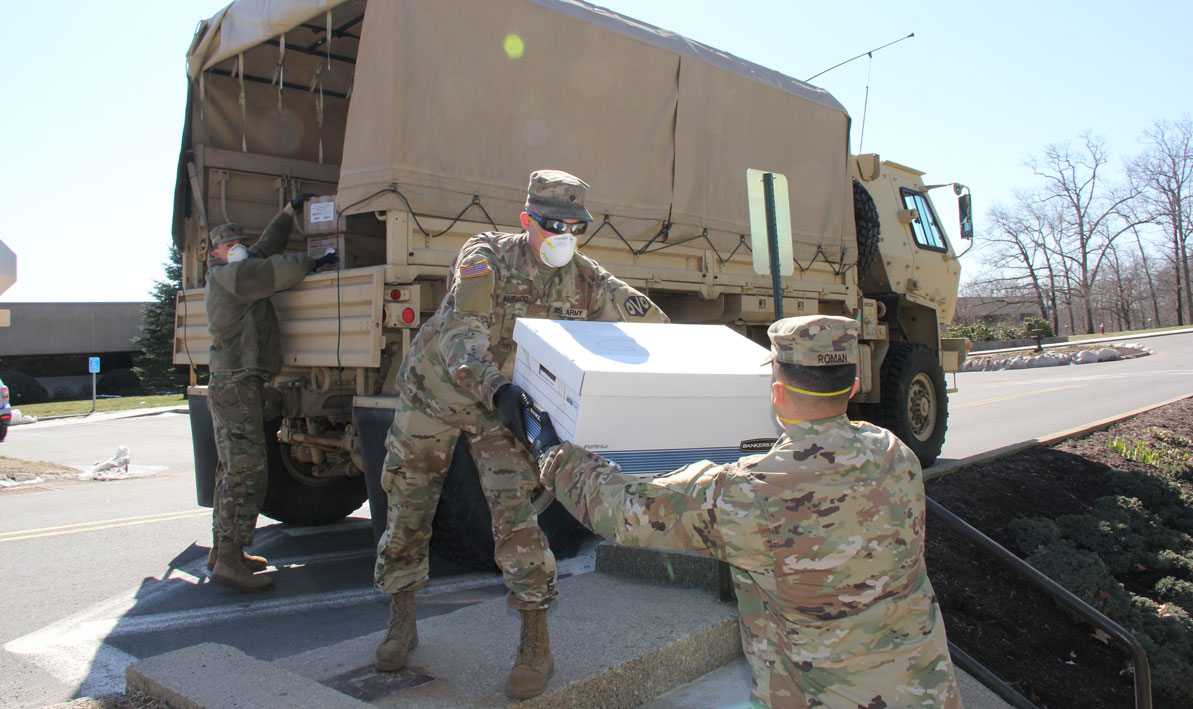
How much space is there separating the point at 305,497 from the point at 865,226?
5550mm

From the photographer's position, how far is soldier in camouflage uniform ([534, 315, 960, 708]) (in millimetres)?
1869

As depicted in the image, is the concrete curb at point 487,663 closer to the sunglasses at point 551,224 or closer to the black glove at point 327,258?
the sunglasses at point 551,224

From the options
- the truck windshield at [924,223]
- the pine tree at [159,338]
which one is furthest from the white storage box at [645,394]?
the pine tree at [159,338]

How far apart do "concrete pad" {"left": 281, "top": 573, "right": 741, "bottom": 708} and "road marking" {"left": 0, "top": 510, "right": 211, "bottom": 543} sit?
4.18 metres

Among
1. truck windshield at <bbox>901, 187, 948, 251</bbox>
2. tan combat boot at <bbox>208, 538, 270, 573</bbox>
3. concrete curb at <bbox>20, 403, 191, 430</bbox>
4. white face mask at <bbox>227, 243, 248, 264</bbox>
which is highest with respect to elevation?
truck windshield at <bbox>901, 187, 948, 251</bbox>

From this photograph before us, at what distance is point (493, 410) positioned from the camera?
9.12 feet

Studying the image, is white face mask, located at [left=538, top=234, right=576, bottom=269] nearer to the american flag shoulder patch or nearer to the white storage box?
the american flag shoulder patch

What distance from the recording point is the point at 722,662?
3.34m

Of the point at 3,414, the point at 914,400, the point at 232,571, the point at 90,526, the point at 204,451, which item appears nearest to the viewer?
the point at 232,571

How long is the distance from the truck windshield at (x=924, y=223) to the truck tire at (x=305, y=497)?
6314mm

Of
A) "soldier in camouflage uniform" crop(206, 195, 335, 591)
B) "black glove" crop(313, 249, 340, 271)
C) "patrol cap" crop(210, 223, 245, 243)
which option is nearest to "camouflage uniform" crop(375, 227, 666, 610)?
"black glove" crop(313, 249, 340, 271)

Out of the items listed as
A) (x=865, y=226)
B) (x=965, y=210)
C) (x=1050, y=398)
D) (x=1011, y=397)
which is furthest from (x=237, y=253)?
(x=1011, y=397)

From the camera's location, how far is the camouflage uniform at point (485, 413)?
284 centimetres

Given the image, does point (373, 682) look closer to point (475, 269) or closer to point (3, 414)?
point (475, 269)
